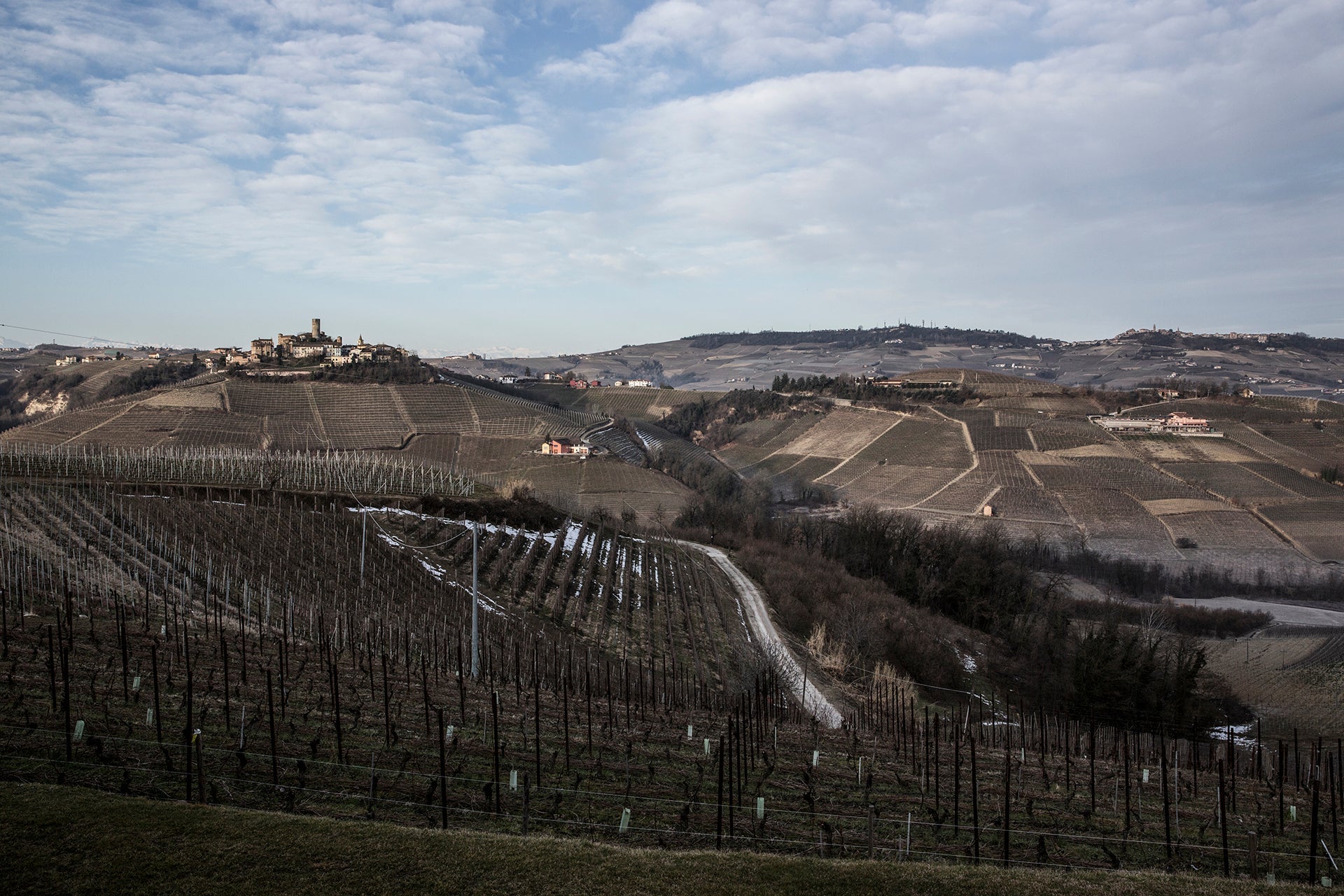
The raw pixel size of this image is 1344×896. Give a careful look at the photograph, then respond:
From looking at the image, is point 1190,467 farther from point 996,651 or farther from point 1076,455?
point 996,651

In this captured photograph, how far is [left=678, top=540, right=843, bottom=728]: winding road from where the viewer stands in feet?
114

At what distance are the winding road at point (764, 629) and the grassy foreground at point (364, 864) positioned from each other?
2074 centimetres

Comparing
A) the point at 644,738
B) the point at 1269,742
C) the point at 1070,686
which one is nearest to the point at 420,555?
the point at 644,738

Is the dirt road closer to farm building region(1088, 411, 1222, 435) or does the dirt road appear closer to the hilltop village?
farm building region(1088, 411, 1222, 435)

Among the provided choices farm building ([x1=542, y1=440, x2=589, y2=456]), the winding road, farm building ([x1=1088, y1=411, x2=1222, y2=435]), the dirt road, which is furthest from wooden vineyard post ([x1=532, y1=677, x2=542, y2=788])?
farm building ([x1=1088, y1=411, x2=1222, y2=435])

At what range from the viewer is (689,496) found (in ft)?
281

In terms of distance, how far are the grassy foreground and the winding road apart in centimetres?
2074

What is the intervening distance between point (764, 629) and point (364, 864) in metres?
38.5

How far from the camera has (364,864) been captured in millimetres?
9875

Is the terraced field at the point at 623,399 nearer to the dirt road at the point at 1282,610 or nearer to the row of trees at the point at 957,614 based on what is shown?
the row of trees at the point at 957,614

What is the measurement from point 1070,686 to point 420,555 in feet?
106

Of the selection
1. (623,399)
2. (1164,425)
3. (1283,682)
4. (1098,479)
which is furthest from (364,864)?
(623,399)

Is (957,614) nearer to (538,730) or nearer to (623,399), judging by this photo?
(538,730)

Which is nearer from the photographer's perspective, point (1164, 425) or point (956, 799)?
point (956, 799)
